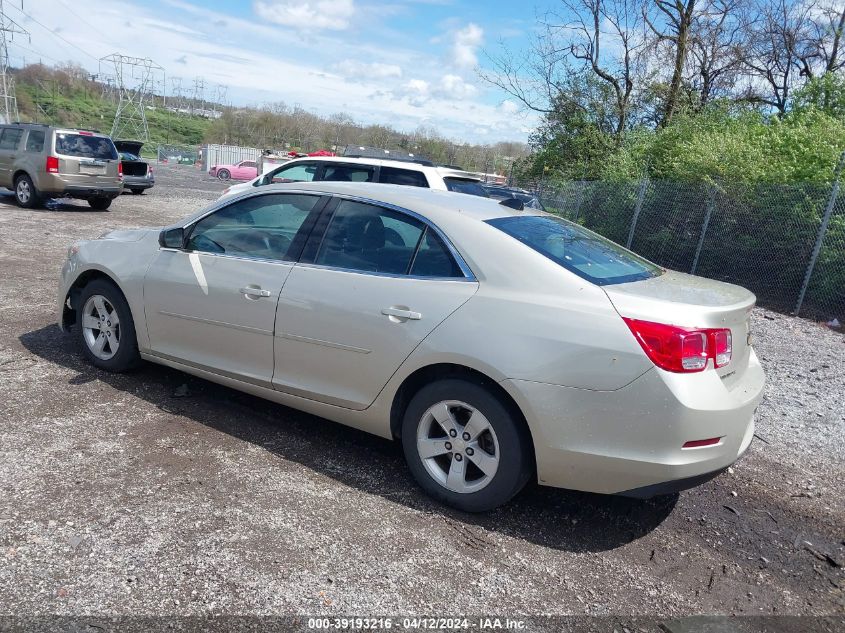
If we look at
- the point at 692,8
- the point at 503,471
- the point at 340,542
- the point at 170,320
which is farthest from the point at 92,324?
the point at 692,8

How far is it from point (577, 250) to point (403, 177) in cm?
528

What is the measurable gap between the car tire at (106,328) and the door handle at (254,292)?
1.18 m

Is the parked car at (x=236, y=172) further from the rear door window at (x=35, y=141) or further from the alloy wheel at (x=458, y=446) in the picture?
the alloy wheel at (x=458, y=446)

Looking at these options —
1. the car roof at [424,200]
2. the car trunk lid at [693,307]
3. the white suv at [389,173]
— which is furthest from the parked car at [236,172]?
the car trunk lid at [693,307]

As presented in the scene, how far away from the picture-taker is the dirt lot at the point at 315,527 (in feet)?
8.95

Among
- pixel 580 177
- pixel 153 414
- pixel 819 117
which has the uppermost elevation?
pixel 819 117

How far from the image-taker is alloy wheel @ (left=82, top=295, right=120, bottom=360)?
190 inches

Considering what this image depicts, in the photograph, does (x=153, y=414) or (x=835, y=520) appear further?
(x=153, y=414)

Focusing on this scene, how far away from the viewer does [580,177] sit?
2142 cm

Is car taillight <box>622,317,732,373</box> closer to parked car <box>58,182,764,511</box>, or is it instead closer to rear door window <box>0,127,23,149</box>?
parked car <box>58,182,764,511</box>

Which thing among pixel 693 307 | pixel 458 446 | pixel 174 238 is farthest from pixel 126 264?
pixel 693 307

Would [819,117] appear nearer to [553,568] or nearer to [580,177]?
[580,177]

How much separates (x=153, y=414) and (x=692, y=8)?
67.6 ft

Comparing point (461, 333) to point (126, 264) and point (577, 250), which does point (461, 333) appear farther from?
point (126, 264)
